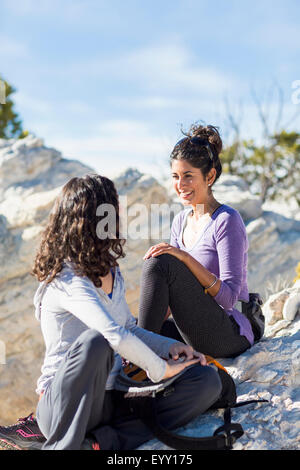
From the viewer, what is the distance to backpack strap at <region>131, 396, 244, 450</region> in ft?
6.19

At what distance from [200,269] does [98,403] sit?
79 centimetres

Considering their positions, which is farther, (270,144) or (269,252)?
(270,144)

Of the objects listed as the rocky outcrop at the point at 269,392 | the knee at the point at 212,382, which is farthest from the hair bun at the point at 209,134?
the knee at the point at 212,382

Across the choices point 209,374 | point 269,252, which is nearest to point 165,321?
point 209,374

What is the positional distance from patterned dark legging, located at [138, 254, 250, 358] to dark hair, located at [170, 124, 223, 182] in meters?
0.66

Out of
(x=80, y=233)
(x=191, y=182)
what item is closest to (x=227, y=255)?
(x=191, y=182)

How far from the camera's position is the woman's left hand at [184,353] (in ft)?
6.68

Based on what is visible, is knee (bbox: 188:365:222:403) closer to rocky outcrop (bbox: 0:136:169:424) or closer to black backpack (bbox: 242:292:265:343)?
black backpack (bbox: 242:292:265:343)

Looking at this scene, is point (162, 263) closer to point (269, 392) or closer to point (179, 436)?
point (179, 436)

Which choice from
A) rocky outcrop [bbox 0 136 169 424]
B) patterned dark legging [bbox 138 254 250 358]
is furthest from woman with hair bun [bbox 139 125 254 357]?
rocky outcrop [bbox 0 136 169 424]

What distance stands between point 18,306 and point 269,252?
3959 millimetres

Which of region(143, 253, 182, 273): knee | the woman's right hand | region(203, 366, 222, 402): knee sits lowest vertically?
region(203, 366, 222, 402): knee

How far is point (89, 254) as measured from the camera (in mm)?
1915
